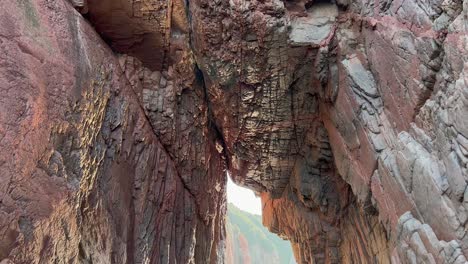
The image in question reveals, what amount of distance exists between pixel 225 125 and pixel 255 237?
46749mm

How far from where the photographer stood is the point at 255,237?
56.5 m

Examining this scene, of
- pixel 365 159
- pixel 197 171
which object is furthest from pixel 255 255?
pixel 365 159

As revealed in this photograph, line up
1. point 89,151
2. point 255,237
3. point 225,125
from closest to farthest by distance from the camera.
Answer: point 89,151, point 225,125, point 255,237

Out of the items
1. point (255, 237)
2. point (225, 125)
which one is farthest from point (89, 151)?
point (255, 237)

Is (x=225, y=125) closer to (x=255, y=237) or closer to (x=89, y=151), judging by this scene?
(x=89, y=151)

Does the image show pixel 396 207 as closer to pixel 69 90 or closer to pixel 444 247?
pixel 444 247

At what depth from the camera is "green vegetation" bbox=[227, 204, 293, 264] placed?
53497 millimetres

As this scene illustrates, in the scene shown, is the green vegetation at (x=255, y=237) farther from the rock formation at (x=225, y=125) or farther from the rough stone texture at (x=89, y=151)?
the rough stone texture at (x=89, y=151)

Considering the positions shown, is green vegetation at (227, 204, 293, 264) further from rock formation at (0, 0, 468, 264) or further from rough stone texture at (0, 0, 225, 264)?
rough stone texture at (0, 0, 225, 264)

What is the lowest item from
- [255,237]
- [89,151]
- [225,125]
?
[89,151]

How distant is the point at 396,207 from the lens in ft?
26.2

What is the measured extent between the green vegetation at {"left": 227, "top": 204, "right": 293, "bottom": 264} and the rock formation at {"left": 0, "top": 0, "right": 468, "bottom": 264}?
38734 millimetres

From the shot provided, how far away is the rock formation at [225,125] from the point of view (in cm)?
661

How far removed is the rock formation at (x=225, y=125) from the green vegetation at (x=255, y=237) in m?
38.7
